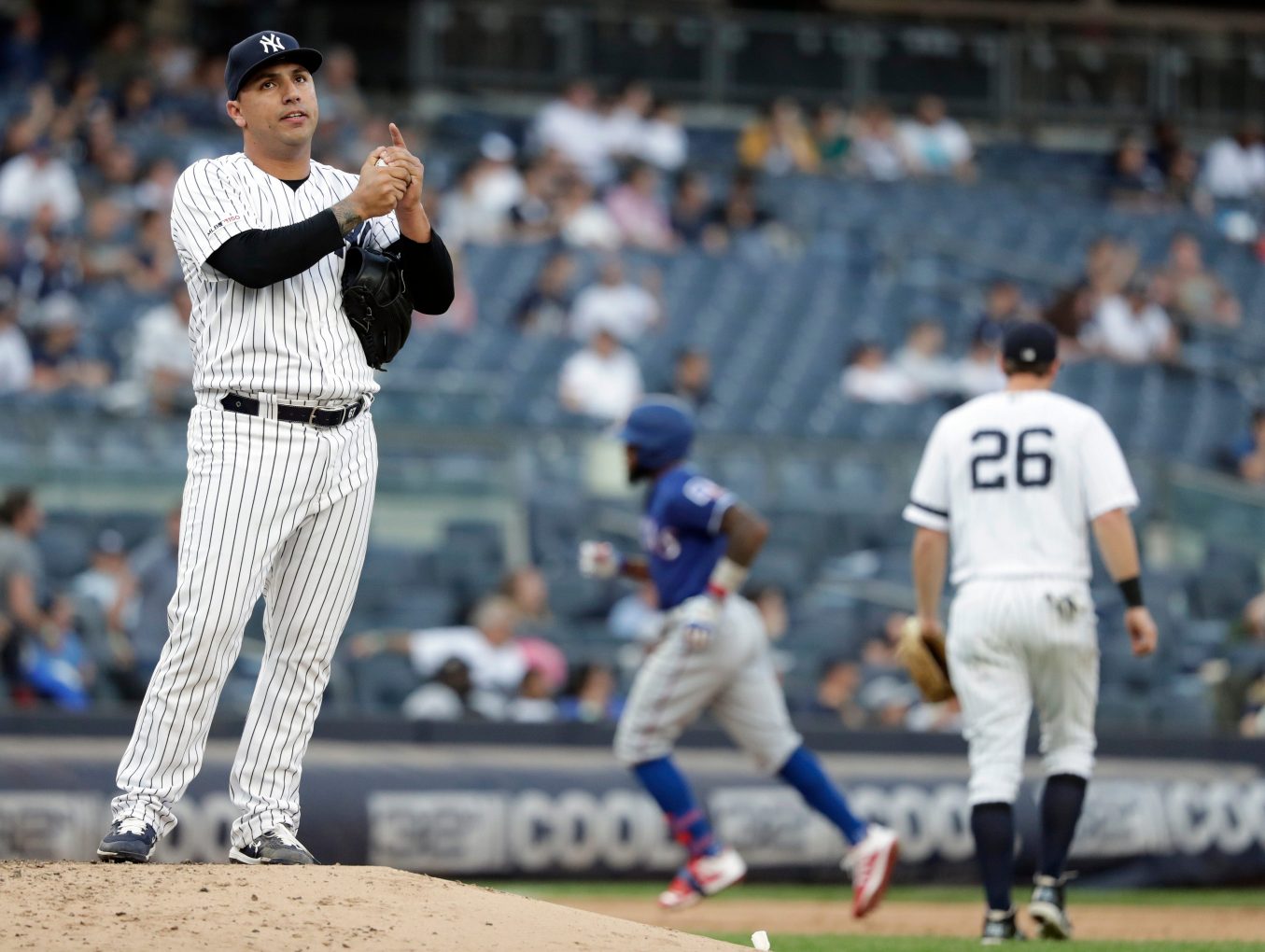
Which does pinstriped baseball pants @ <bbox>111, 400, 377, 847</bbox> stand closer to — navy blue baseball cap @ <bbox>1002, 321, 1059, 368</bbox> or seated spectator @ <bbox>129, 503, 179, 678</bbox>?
navy blue baseball cap @ <bbox>1002, 321, 1059, 368</bbox>

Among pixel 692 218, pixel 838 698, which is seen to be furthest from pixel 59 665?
pixel 692 218

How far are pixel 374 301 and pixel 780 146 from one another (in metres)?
13.5

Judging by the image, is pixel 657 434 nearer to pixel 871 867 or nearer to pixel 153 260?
pixel 871 867

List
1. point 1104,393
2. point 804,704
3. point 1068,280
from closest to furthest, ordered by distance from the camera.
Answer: point 804,704, point 1104,393, point 1068,280

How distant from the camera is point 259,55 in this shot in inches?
196

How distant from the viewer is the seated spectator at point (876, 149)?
60.5 feet

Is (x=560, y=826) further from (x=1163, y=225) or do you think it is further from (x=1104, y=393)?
(x=1163, y=225)

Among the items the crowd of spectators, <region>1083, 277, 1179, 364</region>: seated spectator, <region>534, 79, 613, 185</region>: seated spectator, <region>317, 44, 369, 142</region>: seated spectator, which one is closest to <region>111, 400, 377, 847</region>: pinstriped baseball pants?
the crowd of spectators

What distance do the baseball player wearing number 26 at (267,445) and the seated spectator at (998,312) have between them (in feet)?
34.3

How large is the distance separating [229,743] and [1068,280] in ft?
31.5

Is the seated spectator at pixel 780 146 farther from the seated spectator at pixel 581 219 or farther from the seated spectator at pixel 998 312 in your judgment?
the seated spectator at pixel 998 312

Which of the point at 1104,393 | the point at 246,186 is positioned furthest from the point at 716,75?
the point at 246,186

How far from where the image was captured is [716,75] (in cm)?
1959

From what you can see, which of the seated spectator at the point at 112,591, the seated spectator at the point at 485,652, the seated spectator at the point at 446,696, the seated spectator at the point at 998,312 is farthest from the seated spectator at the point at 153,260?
the seated spectator at the point at 998,312
